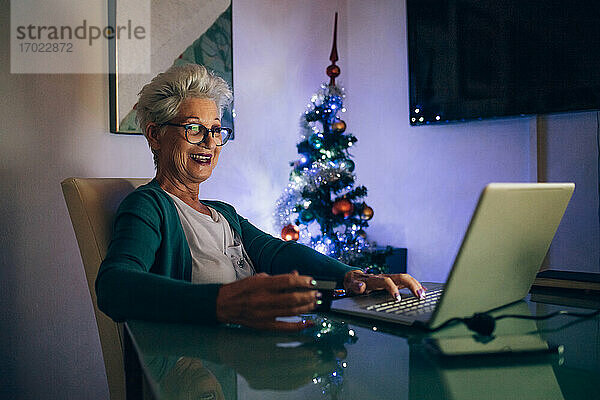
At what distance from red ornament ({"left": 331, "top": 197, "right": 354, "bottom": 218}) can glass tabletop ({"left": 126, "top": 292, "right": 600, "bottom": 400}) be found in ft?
6.12

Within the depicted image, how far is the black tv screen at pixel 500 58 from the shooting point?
2447mm

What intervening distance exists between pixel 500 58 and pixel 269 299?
2336 mm

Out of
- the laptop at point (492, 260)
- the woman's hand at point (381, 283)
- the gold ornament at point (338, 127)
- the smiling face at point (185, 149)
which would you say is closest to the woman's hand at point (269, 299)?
the laptop at point (492, 260)

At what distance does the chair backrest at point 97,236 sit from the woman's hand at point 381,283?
61 cm

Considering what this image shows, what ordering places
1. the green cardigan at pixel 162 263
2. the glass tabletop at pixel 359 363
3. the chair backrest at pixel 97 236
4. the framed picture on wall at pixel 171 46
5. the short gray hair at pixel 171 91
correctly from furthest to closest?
A: the framed picture on wall at pixel 171 46 < the short gray hair at pixel 171 91 < the chair backrest at pixel 97 236 < the green cardigan at pixel 162 263 < the glass tabletop at pixel 359 363

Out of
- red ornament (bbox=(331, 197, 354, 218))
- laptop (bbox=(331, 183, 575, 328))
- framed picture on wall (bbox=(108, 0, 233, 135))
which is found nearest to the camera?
laptop (bbox=(331, 183, 575, 328))

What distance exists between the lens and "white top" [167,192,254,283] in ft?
4.54

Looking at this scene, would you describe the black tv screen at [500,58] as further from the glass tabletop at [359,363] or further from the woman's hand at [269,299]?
the woman's hand at [269,299]

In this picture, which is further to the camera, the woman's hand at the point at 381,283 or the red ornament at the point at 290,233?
the red ornament at the point at 290,233

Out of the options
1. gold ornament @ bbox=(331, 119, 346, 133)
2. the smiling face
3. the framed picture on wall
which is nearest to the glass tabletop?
the smiling face

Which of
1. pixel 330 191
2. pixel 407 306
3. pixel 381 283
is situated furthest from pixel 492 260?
pixel 330 191

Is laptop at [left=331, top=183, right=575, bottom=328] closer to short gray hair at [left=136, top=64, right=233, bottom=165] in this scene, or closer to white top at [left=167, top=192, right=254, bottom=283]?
white top at [left=167, top=192, right=254, bottom=283]

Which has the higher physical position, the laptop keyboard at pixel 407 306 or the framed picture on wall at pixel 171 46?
the framed picture on wall at pixel 171 46

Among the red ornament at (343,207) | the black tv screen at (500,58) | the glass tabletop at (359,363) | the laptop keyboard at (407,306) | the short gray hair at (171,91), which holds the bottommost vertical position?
the glass tabletop at (359,363)
